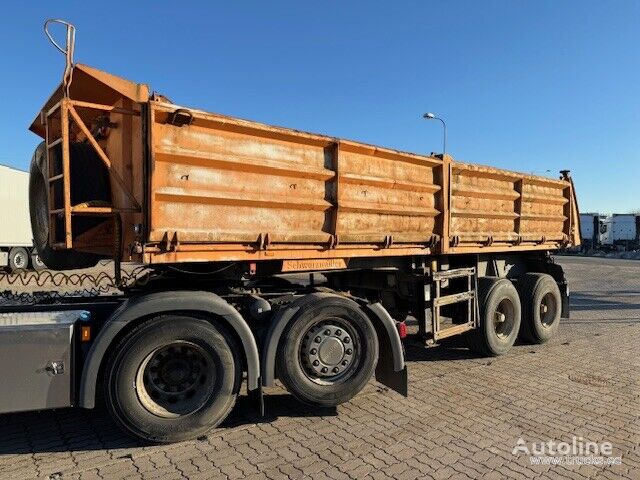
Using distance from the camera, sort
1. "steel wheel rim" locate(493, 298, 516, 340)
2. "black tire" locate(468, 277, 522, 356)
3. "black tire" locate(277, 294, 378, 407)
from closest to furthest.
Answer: "black tire" locate(277, 294, 378, 407), "black tire" locate(468, 277, 522, 356), "steel wheel rim" locate(493, 298, 516, 340)

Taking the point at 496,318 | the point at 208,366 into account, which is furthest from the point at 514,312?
the point at 208,366

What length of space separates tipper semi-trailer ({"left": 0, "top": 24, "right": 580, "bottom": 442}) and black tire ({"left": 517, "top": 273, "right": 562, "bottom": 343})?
272cm

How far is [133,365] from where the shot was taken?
3.76 metres

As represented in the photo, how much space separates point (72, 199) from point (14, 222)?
1873cm

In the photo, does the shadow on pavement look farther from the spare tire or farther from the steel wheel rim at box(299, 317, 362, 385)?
the spare tire

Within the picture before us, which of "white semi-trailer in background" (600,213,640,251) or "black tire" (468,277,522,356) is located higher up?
"white semi-trailer in background" (600,213,640,251)

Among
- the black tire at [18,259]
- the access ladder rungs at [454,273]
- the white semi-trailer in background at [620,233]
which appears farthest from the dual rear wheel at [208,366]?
the white semi-trailer in background at [620,233]

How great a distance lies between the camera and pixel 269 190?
4324 millimetres

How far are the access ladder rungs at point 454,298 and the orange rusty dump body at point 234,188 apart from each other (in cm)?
64

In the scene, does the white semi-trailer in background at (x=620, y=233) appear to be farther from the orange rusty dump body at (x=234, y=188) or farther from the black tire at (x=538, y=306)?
the orange rusty dump body at (x=234, y=188)

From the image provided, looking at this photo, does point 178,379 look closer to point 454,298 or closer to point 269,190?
point 269,190

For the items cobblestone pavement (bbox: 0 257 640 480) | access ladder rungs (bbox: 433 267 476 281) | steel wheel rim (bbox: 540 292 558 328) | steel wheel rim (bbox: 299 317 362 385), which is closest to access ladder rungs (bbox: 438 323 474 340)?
cobblestone pavement (bbox: 0 257 640 480)

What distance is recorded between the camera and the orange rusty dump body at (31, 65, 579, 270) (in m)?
3.76

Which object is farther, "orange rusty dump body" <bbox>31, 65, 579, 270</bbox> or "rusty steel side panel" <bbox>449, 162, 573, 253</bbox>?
"rusty steel side panel" <bbox>449, 162, 573, 253</bbox>
